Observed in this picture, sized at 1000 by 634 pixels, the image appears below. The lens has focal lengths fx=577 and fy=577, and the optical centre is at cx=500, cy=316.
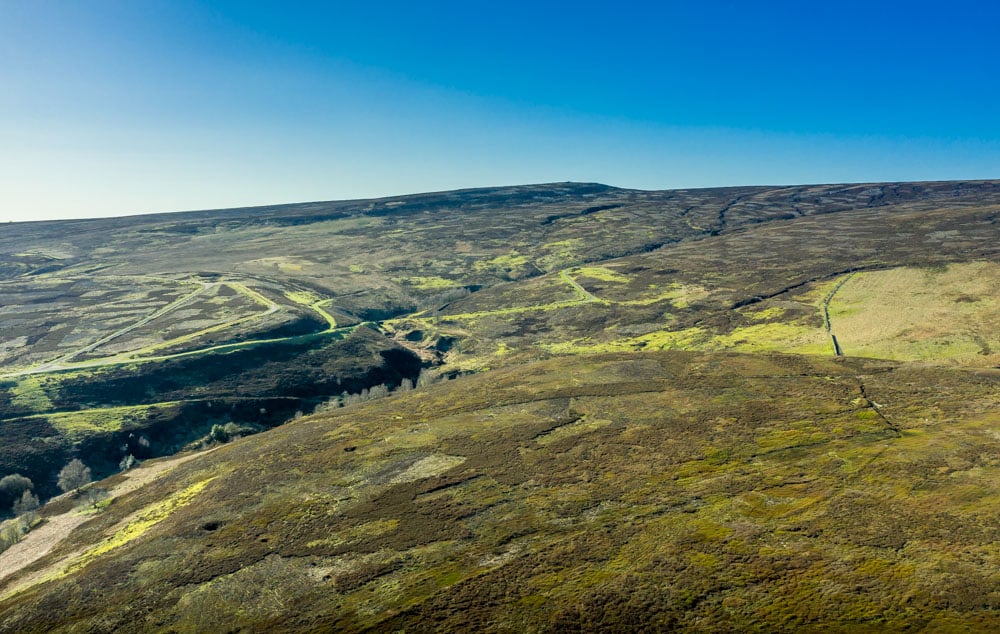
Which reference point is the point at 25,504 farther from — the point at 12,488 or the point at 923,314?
the point at 923,314

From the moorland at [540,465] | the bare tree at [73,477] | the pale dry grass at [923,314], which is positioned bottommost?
the bare tree at [73,477]

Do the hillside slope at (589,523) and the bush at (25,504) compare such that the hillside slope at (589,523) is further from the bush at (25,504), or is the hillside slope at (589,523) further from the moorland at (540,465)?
the bush at (25,504)

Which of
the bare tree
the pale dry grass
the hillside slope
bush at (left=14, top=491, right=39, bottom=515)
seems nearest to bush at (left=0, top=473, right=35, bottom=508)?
bush at (left=14, top=491, right=39, bottom=515)

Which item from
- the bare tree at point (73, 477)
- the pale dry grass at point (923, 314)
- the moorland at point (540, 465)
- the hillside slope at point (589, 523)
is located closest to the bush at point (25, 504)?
the bare tree at point (73, 477)

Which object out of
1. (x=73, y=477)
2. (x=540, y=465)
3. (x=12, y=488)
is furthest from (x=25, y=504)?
(x=540, y=465)

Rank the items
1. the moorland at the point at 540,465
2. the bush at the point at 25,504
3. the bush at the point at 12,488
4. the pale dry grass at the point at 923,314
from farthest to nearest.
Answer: the pale dry grass at the point at 923,314 → the bush at the point at 12,488 → the bush at the point at 25,504 → the moorland at the point at 540,465

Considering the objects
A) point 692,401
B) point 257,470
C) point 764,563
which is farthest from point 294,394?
point 764,563

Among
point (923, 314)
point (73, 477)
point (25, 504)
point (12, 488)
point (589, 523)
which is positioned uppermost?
point (923, 314)

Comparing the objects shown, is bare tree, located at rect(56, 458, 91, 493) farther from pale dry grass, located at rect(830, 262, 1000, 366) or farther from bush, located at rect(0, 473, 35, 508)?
pale dry grass, located at rect(830, 262, 1000, 366)

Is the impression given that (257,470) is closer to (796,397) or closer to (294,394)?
(294,394)
